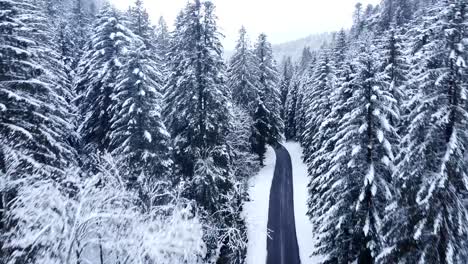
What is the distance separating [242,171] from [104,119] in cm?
1551

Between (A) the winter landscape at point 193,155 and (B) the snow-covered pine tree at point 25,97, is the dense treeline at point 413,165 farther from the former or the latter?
(B) the snow-covered pine tree at point 25,97

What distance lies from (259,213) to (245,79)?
57.7ft

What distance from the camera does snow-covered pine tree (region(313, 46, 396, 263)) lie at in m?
15.5

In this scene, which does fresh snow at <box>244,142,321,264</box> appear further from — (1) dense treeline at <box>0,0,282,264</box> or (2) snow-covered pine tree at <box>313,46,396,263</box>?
(2) snow-covered pine tree at <box>313,46,396,263</box>

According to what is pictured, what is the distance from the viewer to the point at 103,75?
70.0ft

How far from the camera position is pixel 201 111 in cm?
2027

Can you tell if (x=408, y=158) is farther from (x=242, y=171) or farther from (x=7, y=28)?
(x=242, y=171)

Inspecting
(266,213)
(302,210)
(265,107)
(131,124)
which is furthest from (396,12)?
(131,124)

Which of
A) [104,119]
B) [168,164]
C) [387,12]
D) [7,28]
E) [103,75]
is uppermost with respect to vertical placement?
[387,12]

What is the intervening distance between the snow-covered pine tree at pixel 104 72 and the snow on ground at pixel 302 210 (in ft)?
52.5

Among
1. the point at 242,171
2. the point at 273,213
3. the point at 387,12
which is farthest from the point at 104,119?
the point at 387,12

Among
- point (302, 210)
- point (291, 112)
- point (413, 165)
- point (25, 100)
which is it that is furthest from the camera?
point (291, 112)

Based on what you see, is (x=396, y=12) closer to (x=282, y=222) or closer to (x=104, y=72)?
(x=282, y=222)

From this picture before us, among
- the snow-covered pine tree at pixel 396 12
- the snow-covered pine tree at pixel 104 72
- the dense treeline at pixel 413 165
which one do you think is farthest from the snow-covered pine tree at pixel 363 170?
the snow-covered pine tree at pixel 396 12
